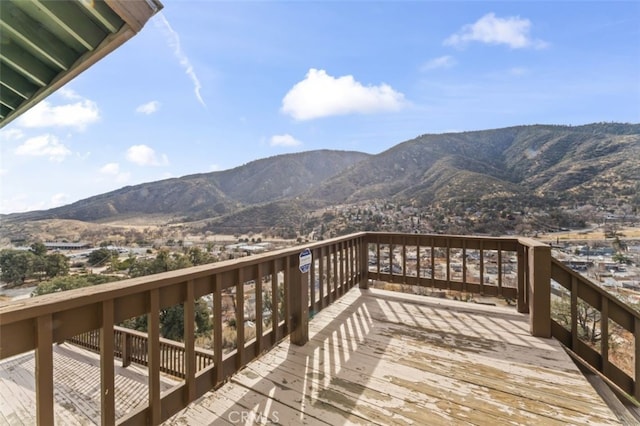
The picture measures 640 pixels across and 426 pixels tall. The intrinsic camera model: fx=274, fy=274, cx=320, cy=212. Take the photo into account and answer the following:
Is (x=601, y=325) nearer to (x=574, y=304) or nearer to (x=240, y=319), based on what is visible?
(x=574, y=304)

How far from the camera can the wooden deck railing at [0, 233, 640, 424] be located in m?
1.08

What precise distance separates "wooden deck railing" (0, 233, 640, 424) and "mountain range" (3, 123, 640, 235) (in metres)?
15.6

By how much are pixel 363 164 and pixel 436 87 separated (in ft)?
→ 79.4

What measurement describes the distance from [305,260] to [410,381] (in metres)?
1.38

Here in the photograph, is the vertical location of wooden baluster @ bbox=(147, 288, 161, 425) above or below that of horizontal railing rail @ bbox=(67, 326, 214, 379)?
above

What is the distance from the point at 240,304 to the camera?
6.63ft

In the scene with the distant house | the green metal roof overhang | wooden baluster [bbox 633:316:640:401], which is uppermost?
the green metal roof overhang

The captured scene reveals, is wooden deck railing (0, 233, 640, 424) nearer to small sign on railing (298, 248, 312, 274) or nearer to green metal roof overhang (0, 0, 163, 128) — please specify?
small sign on railing (298, 248, 312, 274)

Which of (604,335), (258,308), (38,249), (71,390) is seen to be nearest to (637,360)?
(604,335)

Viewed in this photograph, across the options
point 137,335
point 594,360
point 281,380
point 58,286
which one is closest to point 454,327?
point 594,360

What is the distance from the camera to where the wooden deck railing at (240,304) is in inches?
42.7

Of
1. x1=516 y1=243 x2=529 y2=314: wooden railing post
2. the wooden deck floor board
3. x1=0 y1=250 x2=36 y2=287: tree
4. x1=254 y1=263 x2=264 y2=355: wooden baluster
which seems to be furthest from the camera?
x1=0 y1=250 x2=36 y2=287: tree

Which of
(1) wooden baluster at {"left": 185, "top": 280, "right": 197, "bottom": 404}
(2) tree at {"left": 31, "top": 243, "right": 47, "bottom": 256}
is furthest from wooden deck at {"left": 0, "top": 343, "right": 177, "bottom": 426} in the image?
(2) tree at {"left": 31, "top": 243, "right": 47, "bottom": 256}

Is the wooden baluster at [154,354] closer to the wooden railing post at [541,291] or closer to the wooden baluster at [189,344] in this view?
the wooden baluster at [189,344]
